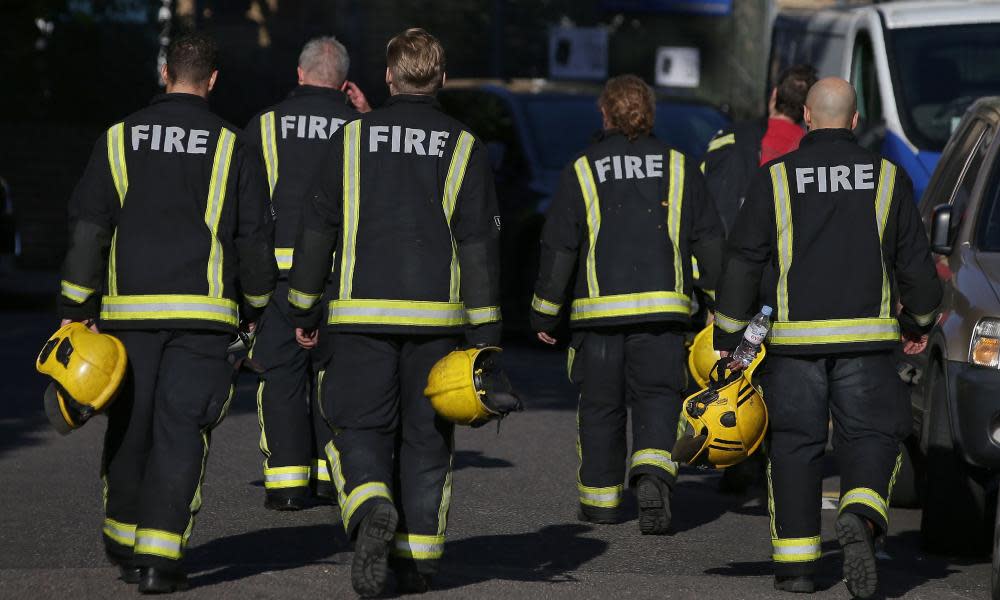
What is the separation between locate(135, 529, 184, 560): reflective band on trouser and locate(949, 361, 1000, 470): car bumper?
2.83 m

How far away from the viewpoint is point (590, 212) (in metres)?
8.22

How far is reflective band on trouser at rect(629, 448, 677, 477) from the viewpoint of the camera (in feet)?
26.8

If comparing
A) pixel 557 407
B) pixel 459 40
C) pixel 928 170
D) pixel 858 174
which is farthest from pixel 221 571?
pixel 459 40

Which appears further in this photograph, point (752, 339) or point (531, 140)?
point (531, 140)

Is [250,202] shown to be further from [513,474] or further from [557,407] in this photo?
[557,407]

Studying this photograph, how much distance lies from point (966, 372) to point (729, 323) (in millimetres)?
981

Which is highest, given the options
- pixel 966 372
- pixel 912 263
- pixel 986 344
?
pixel 912 263

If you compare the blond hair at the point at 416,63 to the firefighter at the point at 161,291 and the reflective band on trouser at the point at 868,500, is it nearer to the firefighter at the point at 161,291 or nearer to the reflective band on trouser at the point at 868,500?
the firefighter at the point at 161,291

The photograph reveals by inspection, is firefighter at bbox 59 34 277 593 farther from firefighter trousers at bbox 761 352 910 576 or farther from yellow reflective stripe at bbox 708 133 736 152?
yellow reflective stripe at bbox 708 133 736 152

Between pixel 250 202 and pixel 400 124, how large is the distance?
0.58m

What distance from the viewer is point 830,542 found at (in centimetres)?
819

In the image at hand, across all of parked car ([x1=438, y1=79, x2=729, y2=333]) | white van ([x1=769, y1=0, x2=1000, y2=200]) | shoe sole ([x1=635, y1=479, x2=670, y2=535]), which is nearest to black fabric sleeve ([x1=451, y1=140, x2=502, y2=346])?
shoe sole ([x1=635, y1=479, x2=670, y2=535])

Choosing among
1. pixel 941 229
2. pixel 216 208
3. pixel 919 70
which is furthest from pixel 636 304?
pixel 919 70

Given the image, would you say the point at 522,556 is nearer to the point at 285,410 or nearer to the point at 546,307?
the point at 546,307
